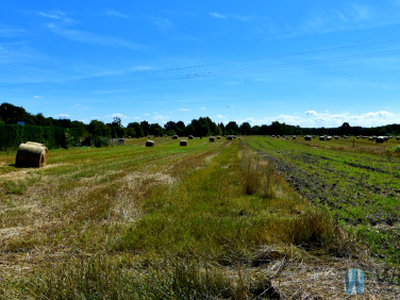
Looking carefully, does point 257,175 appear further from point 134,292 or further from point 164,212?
point 134,292

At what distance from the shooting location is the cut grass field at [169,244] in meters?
3.13

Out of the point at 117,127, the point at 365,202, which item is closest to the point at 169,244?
the point at 365,202

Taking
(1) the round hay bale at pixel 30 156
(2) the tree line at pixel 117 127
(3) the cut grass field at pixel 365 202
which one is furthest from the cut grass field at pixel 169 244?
(2) the tree line at pixel 117 127

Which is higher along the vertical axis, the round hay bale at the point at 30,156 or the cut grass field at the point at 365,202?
the round hay bale at the point at 30,156

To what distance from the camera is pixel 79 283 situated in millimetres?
3125

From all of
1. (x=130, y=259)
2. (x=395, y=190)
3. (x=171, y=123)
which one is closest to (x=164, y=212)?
(x=130, y=259)

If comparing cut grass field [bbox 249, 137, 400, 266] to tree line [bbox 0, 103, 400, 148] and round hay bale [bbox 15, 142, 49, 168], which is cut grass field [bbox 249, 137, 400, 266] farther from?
→ tree line [bbox 0, 103, 400, 148]

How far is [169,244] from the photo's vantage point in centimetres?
505

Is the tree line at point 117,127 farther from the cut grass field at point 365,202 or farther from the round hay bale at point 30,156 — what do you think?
the cut grass field at point 365,202

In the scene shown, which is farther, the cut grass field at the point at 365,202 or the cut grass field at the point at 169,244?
the cut grass field at the point at 365,202

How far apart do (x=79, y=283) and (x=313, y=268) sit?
3.30 meters

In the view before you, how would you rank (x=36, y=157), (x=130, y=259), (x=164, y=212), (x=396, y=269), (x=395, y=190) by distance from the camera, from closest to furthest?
1. (x=396, y=269)
2. (x=130, y=259)
3. (x=164, y=212)
4. (x=395, y=190)
5. (x=36, y=157)

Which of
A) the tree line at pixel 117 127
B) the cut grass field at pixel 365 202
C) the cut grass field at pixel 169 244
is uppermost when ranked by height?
the tree line at pixel 117 127

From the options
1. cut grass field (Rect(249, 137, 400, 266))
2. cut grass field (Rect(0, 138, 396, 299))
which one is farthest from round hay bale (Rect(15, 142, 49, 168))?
cut grass field (Rect(249, 137, 400, 266))
